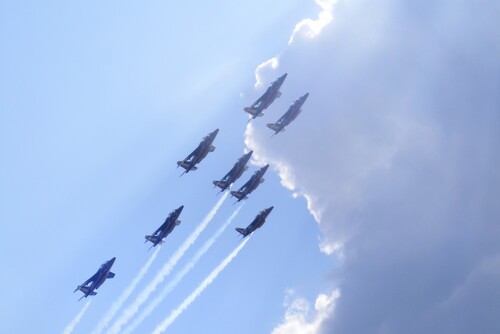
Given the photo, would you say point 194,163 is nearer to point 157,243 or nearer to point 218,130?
point 218,130

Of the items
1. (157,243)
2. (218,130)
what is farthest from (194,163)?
(157,243)

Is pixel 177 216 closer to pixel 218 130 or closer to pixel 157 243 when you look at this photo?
pixel 157 243

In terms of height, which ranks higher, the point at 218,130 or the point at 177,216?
the point at 218,130

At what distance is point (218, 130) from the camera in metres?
199

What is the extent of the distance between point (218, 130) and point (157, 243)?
41.6 metres

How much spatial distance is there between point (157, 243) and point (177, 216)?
428 inches

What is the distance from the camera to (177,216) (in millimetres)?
199875

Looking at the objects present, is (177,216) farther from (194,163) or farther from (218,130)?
(218,130)

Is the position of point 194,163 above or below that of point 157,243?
above

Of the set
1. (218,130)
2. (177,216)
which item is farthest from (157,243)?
(218,130)

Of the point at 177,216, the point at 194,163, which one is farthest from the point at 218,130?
the point at 177,216

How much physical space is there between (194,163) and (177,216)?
18.1 metres

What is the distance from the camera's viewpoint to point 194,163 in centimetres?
19975

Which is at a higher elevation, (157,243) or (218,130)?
(218,130)
